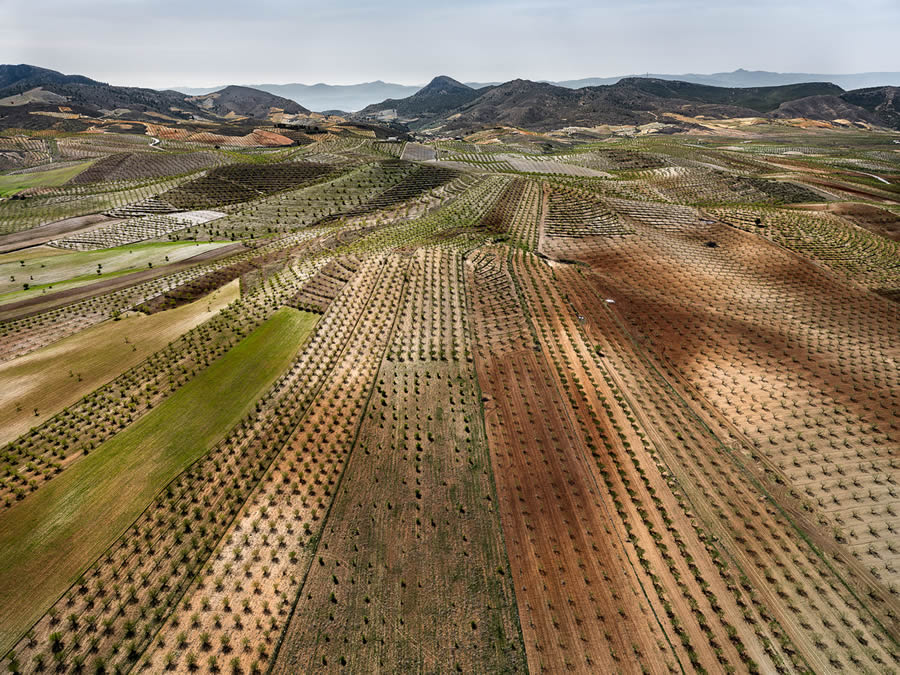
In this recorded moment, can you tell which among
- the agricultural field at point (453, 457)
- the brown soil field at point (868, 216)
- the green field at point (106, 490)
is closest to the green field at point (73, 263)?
the agricultural field at point (453, 457)

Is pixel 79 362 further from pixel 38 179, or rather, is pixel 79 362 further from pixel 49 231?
→ pixel 38 179

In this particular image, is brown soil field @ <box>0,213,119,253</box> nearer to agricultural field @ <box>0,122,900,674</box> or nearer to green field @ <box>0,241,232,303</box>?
agricultural field @ <box>0,122,900,674</box>

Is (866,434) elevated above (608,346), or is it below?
below

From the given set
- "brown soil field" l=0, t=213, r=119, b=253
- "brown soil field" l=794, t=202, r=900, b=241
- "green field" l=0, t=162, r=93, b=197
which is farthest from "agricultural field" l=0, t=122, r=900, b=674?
"green field" l=0, t=162, r=93, b=197

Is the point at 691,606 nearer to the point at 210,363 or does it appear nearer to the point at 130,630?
the point at 130,630

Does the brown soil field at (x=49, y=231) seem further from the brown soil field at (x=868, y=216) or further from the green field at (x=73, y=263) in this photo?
the brown soil field at (x=868, y=216)

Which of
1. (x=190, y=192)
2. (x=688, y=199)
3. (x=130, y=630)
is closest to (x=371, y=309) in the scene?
(x=130, y=630)

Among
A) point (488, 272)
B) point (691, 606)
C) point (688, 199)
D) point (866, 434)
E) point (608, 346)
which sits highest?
point (688, 199)
